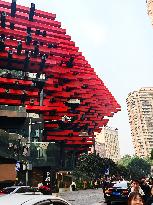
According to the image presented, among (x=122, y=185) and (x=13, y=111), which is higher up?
(x=13, y=111)

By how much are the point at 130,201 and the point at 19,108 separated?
44591 millimetres

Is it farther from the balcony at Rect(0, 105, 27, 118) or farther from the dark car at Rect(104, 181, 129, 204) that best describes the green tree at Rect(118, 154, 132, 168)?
the dark car at Rect(104, 181, 129, 204)

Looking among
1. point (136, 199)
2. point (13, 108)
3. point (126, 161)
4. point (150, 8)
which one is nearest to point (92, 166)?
point (13, 108)

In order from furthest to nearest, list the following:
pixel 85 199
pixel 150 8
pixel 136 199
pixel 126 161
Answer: pixel 126 161
pixel 150 8
pixel 85 199
pixel 136 199

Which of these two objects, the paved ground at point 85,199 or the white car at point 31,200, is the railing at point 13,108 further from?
the white car at point 31,200

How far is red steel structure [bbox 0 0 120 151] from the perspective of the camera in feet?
163

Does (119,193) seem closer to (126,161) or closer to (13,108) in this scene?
(13,108)

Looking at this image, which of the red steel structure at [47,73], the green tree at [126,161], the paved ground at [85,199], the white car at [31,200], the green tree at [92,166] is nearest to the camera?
the white car at [31,200]

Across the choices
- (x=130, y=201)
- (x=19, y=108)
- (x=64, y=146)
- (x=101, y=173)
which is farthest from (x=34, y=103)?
(x=130, y=201)

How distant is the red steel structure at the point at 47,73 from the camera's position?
163 ft

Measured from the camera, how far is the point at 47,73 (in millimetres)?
55094

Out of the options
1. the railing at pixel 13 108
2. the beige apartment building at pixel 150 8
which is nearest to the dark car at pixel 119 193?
the railing at pixel 13 108

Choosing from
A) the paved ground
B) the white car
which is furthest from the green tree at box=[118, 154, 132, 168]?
the white car

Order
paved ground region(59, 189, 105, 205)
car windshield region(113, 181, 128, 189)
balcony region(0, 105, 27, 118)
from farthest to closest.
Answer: balcony region(0, 105, 27, 118) < paved ground region(59, 189, 105, 205) < car windshield region(113, 181, 128, 189)
